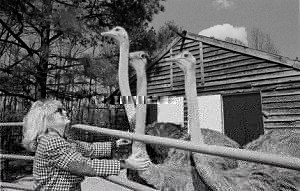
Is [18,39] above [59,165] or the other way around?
above

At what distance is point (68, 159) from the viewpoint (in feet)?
4.77

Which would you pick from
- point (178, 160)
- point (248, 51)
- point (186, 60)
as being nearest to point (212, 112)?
point (248, 51)

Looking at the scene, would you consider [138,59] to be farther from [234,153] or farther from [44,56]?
[44,56]

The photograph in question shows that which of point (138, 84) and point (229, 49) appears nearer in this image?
point (138, 84)

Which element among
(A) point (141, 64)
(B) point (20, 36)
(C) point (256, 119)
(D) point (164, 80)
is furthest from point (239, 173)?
(D) point (164, 80)

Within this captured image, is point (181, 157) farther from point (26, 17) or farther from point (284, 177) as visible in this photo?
point (26, 17)

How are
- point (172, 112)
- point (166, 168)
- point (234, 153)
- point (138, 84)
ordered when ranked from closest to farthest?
point (234, 153) < point (166, 168) < point (138, 84) < point (172, 112)

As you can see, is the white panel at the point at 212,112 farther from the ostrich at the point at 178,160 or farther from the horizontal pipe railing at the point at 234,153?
the horizontal pipe railing at the point at 234,153

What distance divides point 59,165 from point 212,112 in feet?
23.9

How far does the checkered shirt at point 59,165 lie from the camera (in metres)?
1.46

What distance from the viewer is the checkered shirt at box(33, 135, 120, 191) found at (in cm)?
146

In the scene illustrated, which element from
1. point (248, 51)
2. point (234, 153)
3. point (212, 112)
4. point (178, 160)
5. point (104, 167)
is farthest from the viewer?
point (212, 112)

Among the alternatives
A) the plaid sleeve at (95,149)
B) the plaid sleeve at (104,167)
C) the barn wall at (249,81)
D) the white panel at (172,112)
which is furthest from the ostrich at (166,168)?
the white panel at (172,112)

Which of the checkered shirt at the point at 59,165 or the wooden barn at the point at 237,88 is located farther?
the wooden barn at the point at 237,88
